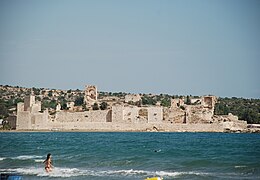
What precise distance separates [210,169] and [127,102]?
5774 cm

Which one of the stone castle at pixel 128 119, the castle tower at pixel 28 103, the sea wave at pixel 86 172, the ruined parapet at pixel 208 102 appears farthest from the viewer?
the ruined parapet at pixel 208 102

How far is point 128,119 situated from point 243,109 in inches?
1080

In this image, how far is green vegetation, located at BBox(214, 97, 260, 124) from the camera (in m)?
67.6

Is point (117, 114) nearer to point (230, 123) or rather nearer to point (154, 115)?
point (154, 115)

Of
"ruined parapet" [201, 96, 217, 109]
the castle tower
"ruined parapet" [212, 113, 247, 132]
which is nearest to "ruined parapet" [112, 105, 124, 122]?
the castle tower

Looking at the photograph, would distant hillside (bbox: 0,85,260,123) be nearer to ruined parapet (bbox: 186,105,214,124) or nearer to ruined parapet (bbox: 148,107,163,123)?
ruined parapet (bbox: 186,105,214,124)

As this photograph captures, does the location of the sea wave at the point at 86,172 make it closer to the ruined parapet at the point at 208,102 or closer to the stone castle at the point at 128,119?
the stone castle at the point at 128,119

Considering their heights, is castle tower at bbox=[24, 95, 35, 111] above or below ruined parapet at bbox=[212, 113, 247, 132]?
above

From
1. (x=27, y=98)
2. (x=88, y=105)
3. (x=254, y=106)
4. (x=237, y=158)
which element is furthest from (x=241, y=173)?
(x=254, y=106)

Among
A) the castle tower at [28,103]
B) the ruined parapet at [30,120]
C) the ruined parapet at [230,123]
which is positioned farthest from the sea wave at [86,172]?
the ruined parapet at [230,123]

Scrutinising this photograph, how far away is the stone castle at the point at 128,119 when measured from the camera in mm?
58125

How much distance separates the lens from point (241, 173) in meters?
17.3

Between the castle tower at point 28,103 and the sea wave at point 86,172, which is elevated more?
the castle tower at point 28,103

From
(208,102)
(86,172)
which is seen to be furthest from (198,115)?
(86,172)
